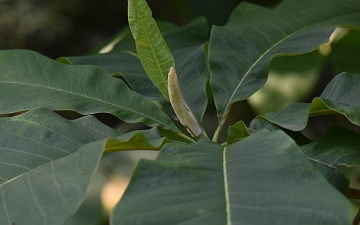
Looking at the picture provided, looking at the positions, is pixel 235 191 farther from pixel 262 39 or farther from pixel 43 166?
pixel 262 39

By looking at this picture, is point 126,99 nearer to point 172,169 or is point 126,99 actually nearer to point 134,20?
point 134,20

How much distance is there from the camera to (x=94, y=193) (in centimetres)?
183

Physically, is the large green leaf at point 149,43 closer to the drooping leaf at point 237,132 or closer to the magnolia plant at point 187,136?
the magnolia plant at point 187,136

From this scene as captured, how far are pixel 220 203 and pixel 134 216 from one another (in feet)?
0.28

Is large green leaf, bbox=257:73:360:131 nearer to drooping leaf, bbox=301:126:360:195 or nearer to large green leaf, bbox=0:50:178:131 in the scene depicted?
drooping leaf, bbox=301:126:360:195

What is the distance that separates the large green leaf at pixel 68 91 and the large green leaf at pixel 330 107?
20cm

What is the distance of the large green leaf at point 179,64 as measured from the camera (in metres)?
1.02

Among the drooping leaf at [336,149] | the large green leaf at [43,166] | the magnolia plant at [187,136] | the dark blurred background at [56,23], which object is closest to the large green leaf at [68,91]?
the magnolia plant at [187,136]

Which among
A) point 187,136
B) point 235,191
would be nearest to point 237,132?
point 187,136

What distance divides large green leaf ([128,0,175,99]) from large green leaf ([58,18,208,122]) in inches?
6.3

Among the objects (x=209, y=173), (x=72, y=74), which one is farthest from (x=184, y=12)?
(x=209, y=173)

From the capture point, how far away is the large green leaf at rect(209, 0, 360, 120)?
0.99 metres

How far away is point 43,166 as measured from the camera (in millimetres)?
634

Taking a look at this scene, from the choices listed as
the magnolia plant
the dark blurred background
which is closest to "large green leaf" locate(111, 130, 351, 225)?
the magnolia plant
